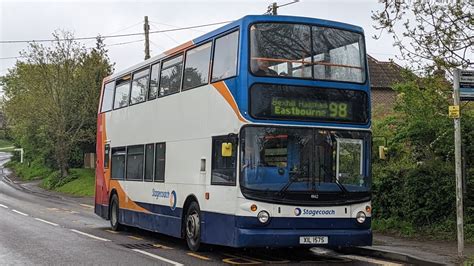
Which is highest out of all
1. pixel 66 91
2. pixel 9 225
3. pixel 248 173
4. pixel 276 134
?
pixel 66 91

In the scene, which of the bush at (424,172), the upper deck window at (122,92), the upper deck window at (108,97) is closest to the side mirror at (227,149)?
the bush at (424,172)

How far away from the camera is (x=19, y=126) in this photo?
47.0m

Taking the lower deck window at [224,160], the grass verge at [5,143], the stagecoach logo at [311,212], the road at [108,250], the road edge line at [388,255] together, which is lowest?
the road at [108,250]

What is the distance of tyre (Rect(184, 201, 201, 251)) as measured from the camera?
12664 mm

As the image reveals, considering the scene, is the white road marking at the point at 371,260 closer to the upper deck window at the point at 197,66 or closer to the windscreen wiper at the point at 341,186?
the windscreen wiper at the point at 341,186

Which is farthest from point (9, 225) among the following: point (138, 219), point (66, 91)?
point (66, 91)

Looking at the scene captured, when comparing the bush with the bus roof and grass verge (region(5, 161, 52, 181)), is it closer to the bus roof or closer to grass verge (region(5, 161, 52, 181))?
the bus roof

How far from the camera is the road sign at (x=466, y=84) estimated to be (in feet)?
37.6

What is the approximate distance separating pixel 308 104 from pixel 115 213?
28.0 ft

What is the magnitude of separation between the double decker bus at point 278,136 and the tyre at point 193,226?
1.3 inches

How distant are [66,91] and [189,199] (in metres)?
30.3

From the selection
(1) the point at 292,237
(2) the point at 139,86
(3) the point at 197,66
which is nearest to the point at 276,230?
(1) the point at 292,237

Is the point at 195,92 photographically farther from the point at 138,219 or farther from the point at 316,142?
the point at 138,219

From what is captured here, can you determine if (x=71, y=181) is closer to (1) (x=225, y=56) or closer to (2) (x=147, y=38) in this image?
(2) (x=147, y=38)
